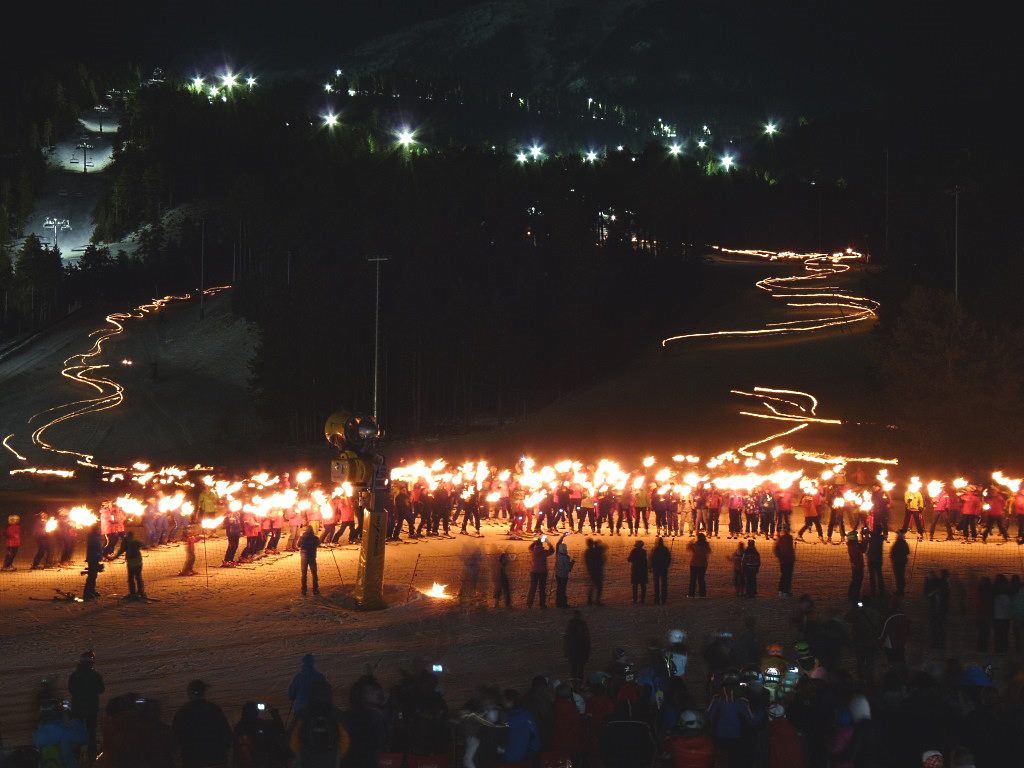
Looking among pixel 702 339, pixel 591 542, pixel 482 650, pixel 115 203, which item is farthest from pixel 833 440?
pixel 115 203

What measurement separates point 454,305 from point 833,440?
2558 centimetres

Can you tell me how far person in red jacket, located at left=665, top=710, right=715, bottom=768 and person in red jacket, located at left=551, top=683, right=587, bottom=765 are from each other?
105 cm

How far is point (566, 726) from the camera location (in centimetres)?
1024

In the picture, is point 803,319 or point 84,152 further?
point 84,152

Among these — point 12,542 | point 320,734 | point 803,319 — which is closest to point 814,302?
point 803,319

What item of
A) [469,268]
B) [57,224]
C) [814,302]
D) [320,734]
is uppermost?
[57,224]

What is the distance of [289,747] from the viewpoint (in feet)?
30.4

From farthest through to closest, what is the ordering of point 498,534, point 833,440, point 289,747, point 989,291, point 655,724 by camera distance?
1. point 989,291
2. point 833,440
3. point 498,534
4. point 655,724
5. point 289,747

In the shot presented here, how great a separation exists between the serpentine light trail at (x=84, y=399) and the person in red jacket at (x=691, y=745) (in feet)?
145

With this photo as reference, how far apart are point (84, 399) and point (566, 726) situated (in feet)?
190

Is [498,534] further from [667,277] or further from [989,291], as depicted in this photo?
[667,277]

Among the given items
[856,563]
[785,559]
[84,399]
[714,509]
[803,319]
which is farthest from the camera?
[803,319]

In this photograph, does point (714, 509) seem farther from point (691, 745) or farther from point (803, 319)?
point (803, 319)

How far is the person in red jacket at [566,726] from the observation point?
10.2 metres
